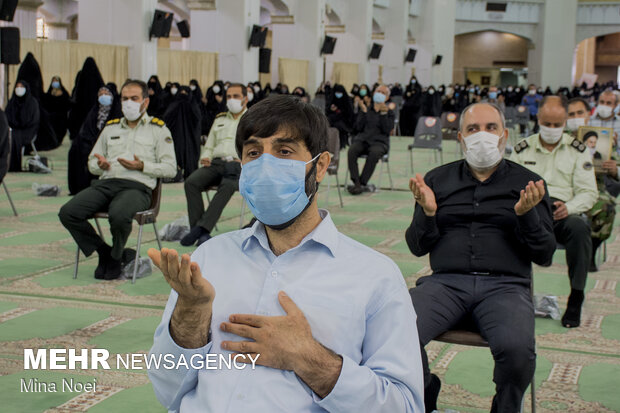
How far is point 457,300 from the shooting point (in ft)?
11.1

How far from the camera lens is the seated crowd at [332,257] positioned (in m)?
1.86

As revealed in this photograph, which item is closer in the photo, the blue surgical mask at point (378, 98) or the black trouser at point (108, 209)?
the black trouser at point (108, 209)

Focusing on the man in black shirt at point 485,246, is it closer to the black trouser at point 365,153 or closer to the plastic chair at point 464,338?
the plastic chair at point 464,338

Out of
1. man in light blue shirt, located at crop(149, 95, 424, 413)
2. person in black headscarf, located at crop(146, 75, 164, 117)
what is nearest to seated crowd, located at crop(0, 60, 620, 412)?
man in light blue shirt, located at crop(149, 95, 424, 413)

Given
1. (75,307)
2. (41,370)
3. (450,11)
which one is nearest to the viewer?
(41,370)

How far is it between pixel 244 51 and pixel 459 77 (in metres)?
29.0

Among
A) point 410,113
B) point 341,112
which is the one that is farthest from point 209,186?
point 410,113

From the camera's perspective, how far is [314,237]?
203cm

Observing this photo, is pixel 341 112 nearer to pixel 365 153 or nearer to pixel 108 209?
pixel 365 153

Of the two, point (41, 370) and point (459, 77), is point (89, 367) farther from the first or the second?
point (459, 77)

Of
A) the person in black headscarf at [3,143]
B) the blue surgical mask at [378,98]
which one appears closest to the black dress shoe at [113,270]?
the person in black headscarf at [3,143]

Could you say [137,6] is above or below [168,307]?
above

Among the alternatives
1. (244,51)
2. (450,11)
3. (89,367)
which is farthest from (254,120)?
(450,11)

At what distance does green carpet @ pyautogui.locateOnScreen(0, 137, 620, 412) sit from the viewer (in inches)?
144
